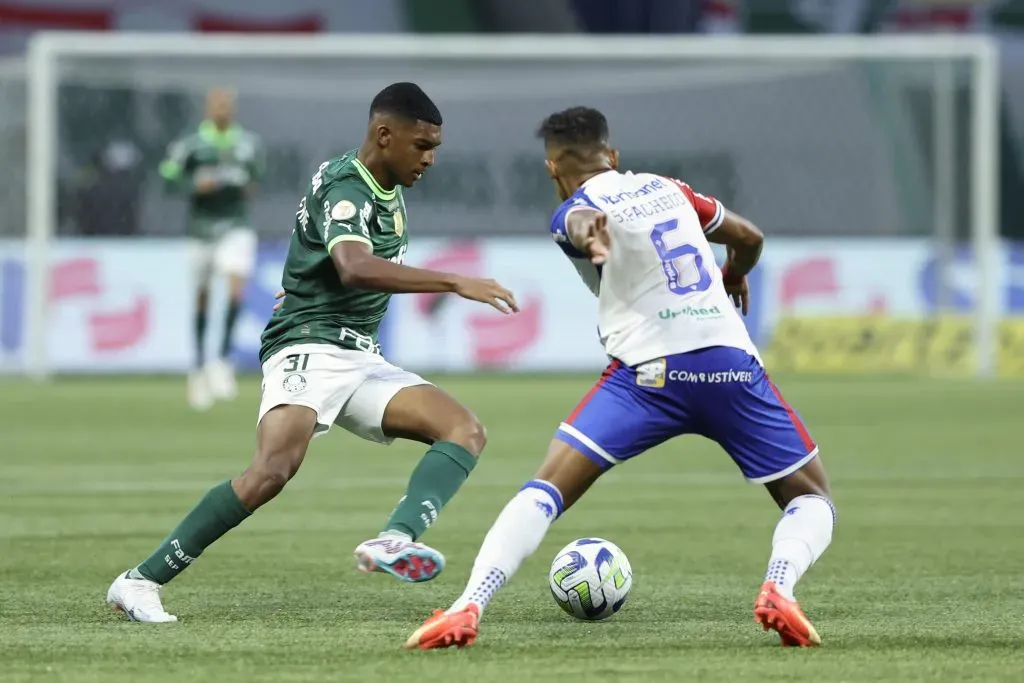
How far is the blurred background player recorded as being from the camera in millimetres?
16906

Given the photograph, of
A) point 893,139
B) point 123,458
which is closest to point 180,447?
point 123,458

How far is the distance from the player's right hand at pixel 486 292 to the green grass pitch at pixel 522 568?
1.00m

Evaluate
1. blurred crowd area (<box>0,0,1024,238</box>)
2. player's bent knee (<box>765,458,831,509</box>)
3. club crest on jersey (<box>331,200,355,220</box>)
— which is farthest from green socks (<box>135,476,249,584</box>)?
blurred crowd area (<box>0,0,1024,238</box>)

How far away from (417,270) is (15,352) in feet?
47.7

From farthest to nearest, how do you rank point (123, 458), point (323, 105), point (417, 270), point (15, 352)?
1. point (323, 105)
2. point (15, 352)
3. point (123, 458)
4. point (417, 270)

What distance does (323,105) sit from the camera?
22812mm

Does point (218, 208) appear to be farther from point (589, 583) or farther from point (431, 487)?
point (589, 583)

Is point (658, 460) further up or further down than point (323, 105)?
further down

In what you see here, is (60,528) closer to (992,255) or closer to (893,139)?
(992,255)

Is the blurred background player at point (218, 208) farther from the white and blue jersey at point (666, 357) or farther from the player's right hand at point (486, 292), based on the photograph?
the player's right hand at point (486, 292)

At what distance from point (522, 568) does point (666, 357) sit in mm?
2061

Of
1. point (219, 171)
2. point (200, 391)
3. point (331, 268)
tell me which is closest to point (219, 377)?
point (200, 391)

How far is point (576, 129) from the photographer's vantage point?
5.93 meters

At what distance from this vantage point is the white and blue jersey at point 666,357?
585cm
